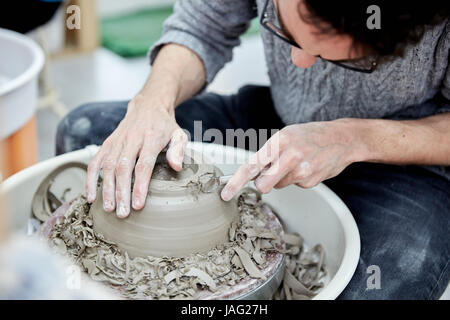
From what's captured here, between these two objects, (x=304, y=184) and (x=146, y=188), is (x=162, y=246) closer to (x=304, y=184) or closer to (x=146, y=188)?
(x=146, y=188)

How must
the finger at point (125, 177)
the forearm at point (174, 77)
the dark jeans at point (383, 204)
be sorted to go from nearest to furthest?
the finger at point (125, 177), the dark jeans at point (383, 204), the forearm at point (174, 77)

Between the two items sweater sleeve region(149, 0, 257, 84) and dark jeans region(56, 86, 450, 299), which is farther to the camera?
sweater sleeve region(149, 0, 257, 84)

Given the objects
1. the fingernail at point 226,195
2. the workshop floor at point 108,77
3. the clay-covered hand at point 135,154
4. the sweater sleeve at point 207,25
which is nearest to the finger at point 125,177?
the clay-covered hand at point 135,154

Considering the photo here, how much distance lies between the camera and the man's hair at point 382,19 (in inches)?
33.4

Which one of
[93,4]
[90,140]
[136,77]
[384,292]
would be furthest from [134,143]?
[93,4]

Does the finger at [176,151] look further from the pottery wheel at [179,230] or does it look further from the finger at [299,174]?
the finger at [299,174]

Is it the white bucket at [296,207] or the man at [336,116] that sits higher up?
the man at [336,116]

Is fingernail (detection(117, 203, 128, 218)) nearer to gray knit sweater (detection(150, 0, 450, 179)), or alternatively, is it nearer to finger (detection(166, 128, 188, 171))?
finger (detection(166, 128, 188, 171))

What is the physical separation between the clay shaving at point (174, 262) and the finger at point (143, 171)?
119 millimetres

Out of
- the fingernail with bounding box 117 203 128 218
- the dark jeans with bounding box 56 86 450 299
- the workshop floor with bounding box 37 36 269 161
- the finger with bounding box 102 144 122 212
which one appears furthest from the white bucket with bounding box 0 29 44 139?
the workshop floor with bounding box 37 36 269 161

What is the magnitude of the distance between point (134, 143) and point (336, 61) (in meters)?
0.46

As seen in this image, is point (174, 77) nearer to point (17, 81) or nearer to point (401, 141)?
point (17, 81)

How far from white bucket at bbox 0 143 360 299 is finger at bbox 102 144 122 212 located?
0.25m

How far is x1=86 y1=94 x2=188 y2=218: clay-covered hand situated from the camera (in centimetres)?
106
